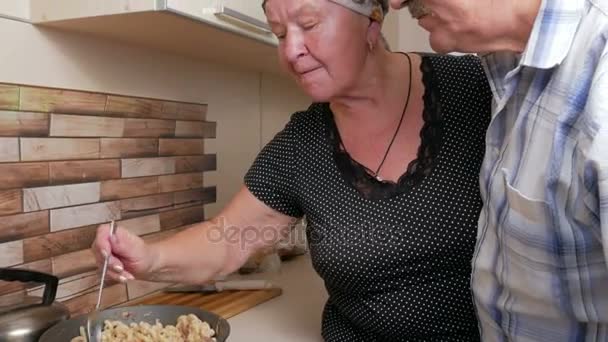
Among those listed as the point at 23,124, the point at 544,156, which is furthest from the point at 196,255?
the point at 544,156

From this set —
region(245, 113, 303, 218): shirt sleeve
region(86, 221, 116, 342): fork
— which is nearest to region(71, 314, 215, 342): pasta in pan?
region(86, 221, 116, 342): fork

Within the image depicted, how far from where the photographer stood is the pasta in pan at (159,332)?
832 millimetres

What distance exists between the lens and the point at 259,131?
170 cm

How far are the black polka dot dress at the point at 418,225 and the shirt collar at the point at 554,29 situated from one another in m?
0.33

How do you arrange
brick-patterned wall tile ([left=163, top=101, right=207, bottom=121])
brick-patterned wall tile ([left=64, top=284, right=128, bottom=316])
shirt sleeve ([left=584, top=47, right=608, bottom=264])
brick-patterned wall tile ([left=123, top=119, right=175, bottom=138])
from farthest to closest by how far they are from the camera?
brick-patterned wall tile ([left=163, top=101, right=207, bottom=121]), brick-patterned wall tile ([left=123, top=119, right=175, bottom=138]), brick-patterned wall tile ([left=64, top=284, right=128, bottom=316]), shirt sleeve ([left=584, top=47, right=608, bottom=264])

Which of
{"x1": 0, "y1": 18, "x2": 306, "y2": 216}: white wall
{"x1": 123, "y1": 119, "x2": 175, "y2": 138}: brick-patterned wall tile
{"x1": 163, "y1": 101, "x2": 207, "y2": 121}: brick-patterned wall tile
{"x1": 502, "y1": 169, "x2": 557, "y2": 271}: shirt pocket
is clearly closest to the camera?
{"x1": 502, "y1": 169, "x2": 557, "y2": 271}: shirt pocket

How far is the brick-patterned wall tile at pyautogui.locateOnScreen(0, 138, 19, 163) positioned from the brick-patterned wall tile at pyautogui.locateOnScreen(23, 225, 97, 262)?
0.48 feet

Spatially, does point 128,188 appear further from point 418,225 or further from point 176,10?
point 418,225

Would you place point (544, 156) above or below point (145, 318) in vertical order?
above

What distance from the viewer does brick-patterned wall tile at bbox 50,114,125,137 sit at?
1020 millimetres

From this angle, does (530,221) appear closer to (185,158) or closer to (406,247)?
(406,247)

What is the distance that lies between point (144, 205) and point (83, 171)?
0.62 feet

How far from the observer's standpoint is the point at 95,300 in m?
1.12

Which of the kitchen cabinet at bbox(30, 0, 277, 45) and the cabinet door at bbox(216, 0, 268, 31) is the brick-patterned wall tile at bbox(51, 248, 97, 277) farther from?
the cabinet door at bbox(216, 0, 268, 31)
